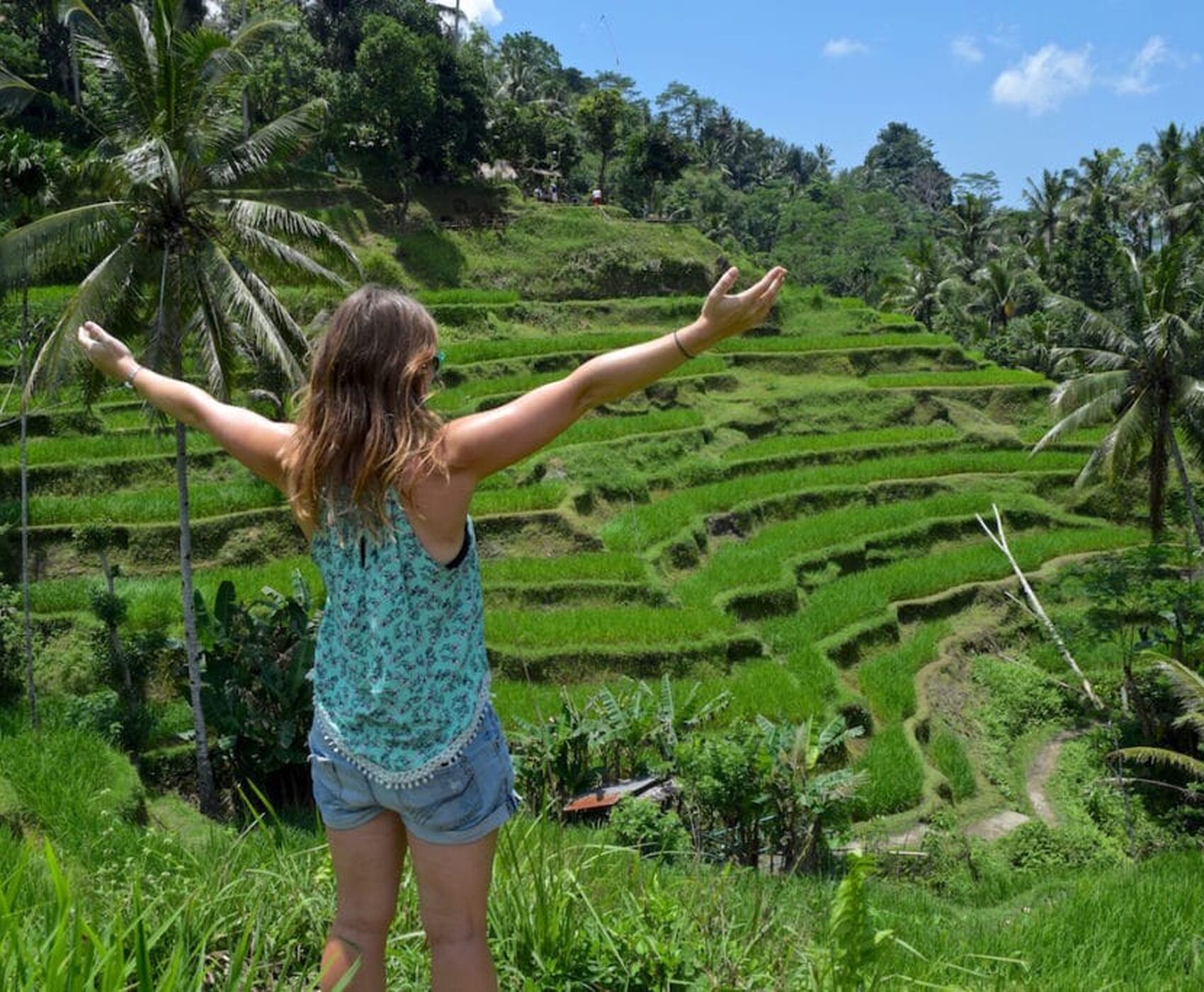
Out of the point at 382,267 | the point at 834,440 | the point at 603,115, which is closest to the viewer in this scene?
the point at 834,440

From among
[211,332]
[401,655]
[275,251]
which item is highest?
[275,251]

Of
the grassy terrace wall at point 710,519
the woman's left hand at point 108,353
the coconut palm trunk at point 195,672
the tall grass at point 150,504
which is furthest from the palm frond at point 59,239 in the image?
the woman's left hand at point 108,353

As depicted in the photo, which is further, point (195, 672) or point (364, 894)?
point (195, 672)

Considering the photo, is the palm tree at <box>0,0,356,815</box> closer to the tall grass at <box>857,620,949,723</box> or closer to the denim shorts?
the tall grass at <box>857,620,949,723</box>

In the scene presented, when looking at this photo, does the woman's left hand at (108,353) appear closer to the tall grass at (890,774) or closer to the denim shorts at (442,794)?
the denim shorts at (442,794)

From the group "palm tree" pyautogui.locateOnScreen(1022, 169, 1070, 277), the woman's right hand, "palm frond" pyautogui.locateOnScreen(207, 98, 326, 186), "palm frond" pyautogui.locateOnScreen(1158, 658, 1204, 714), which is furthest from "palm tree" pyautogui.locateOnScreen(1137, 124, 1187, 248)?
the woman's right hand

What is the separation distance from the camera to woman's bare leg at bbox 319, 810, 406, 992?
7.02 feet

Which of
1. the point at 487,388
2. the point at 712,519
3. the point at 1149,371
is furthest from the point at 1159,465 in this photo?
the point at 487,388

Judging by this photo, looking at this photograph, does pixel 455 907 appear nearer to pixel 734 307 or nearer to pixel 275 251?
pixel 734 307

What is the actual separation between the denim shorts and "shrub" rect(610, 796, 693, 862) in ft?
16.1

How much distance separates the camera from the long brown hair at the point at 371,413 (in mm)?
1978

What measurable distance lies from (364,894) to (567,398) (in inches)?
41.5

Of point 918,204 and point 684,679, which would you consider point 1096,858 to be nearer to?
point 684,679

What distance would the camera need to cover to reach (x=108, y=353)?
103 inches
